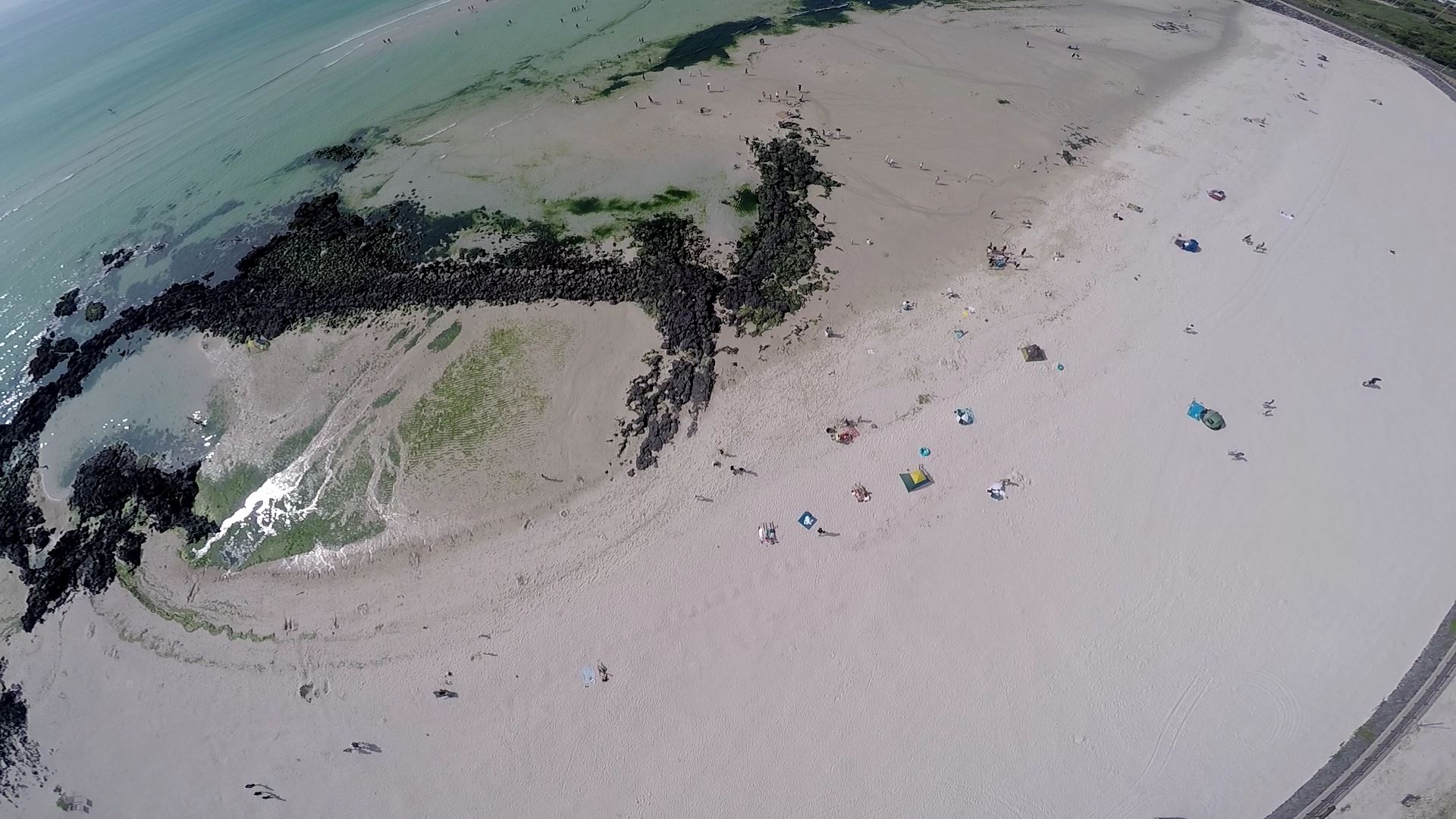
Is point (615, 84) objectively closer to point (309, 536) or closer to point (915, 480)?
point (309, 536)

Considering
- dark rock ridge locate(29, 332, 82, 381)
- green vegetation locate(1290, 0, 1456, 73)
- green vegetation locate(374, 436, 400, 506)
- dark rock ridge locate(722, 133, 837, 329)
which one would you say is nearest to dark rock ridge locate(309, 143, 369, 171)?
dark rock ridge locate(29, 332, 82, 381)

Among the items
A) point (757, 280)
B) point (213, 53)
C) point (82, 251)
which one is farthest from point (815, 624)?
point (213, 53)

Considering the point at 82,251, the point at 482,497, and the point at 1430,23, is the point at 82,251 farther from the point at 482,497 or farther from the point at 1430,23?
the point at 1430,23

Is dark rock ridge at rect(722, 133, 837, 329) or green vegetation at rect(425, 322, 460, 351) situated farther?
dark rock ridge at rect(722, 133, 837, 329)

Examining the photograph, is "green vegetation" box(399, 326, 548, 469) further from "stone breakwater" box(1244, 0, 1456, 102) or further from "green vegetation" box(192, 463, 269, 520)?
"stone breakwater" box(1244, 0, 1456, 102)

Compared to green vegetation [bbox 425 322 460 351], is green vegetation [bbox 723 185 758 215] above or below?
above

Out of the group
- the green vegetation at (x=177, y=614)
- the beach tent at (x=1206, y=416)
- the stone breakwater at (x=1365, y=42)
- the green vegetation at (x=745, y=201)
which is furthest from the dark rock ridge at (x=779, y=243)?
the stone breakwater at (x=1365, y=42)

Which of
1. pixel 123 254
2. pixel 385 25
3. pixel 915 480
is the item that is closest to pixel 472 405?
pixel 915 480
